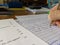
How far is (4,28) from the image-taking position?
0.59 meters

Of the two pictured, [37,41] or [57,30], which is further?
[57,30]

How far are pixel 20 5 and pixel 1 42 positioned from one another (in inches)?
28.4

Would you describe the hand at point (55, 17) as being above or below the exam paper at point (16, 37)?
above

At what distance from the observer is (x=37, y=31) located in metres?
0.56

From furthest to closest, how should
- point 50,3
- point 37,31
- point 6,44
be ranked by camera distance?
point 50,3
point 37,31
point 6,44

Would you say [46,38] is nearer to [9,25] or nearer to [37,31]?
[37,31]

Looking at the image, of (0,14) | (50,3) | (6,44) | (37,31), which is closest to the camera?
(6,44)

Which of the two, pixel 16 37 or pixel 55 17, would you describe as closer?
pixel 16 37

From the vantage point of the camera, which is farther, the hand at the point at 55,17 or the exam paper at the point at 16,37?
the hand at the point at 55,17

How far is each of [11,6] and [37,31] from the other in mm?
601

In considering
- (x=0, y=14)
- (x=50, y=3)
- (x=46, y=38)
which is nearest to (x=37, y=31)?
(x=46, y=38)

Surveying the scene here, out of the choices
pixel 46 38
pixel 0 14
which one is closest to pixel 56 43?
pixel 46 38

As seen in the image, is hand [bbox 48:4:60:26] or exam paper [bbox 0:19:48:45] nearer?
exam paper [bbox 0:19:48:45]

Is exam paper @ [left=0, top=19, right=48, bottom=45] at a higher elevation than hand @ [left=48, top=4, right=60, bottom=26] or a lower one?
lower
